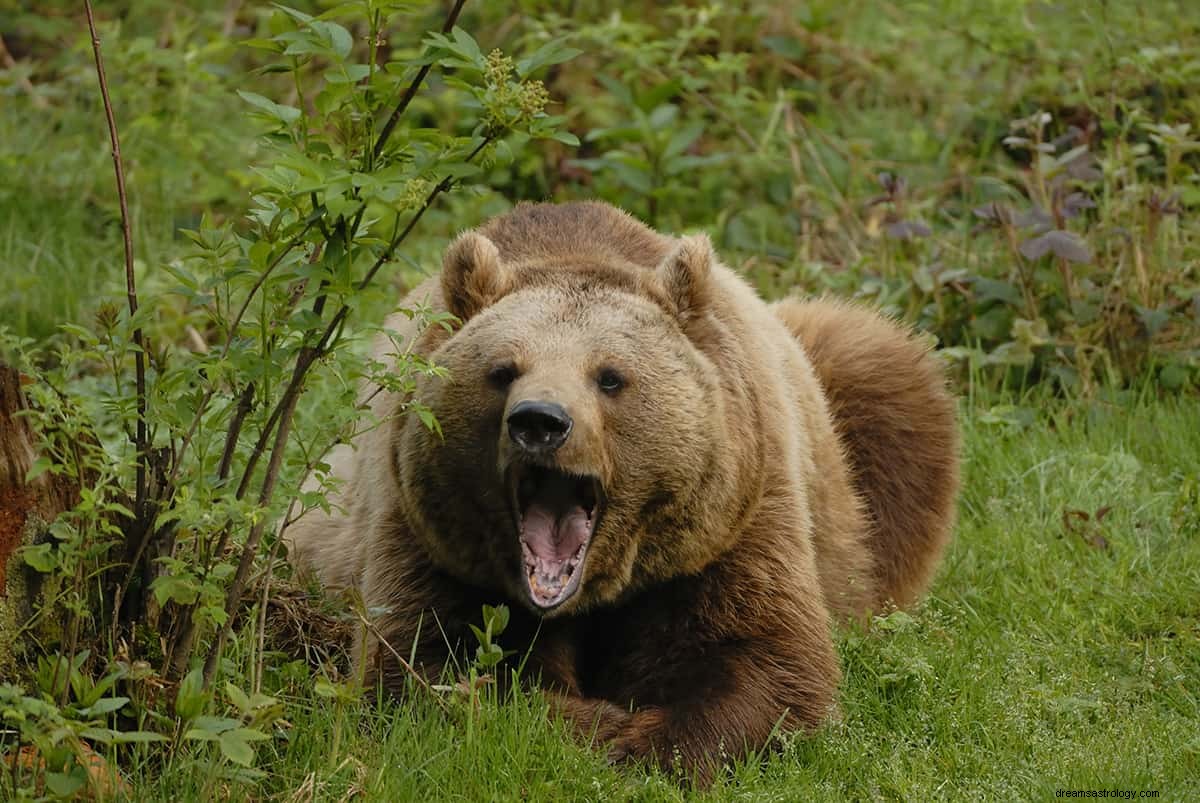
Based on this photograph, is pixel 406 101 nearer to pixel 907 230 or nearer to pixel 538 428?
pixel 538 428

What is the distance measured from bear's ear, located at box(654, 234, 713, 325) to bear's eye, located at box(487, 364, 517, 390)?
66cm

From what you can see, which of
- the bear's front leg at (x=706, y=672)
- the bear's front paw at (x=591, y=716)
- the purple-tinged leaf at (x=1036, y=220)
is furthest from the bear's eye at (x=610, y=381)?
the purple-tinged leaf at (x=1036, y=220)

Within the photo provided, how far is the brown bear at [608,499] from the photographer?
15.6 feet

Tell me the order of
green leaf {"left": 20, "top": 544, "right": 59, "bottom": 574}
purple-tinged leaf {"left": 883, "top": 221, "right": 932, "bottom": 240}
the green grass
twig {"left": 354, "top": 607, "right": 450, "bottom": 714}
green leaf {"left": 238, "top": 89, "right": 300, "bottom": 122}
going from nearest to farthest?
green leaf {"left": 238, "top": 89, "right": 300, "bottom": 122}
green leaf {"left": 20, "top": 544, "right": 59, "bottom": 574}
the green grass
twig {"left": 354, "top": 607, "right": 450, "bottom": 714}
purple-tinged leaf {"left": 883, "top": 221, "right": 932, "bottom": 240}

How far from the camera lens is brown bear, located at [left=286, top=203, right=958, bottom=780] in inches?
187

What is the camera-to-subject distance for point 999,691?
5.16m

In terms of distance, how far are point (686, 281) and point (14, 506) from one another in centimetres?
208

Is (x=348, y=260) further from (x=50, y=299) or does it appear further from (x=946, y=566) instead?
(x=50, y=299)

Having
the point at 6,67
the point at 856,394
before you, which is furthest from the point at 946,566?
the point at 6,67

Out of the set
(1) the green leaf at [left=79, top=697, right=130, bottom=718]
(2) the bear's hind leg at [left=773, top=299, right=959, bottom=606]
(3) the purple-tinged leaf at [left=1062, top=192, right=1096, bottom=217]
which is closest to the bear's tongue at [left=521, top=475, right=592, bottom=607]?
(1) the green leaf at [left=79, top=697, right=130, bottom=718]

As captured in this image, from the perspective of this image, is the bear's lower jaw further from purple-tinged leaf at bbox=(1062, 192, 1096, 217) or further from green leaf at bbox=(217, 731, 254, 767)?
purple-tinged leaf at bbox=(1062, 192, 1096, 217)

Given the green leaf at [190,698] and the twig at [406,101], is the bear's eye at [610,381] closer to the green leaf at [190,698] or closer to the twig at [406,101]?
the twig at [406,101]

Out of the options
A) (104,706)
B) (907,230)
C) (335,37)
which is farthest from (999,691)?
(907,230)

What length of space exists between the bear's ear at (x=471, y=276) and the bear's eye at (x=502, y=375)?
1.22 ft
